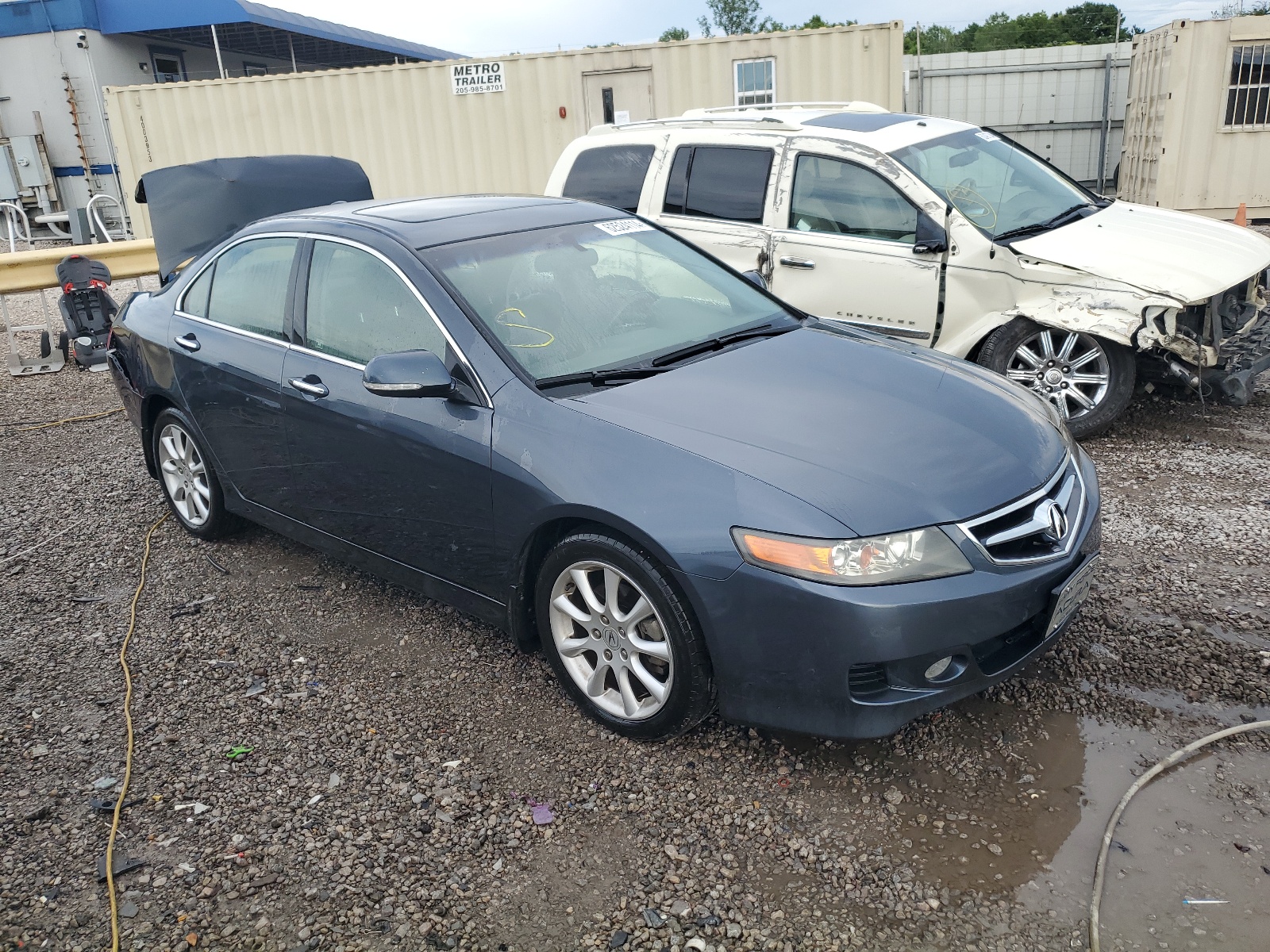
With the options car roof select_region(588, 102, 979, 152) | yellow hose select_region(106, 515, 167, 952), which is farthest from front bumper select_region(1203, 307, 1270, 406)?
yellow hose select_region(106, 515, 167, 952)

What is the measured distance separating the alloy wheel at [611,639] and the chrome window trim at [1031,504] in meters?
0.95

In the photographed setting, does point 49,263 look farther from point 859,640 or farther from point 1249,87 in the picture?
point 1249,87

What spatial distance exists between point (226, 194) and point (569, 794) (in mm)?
6628

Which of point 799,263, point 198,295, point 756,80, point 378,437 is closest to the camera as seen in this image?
point 378,437

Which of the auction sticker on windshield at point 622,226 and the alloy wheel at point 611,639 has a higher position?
the auction sticker on windshield at point 622,226

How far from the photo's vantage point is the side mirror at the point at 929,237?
5.82 meters

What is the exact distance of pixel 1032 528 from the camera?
2.97m

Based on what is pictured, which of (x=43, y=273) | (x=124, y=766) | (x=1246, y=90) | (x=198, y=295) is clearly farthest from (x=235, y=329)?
(x=1246, y=90)

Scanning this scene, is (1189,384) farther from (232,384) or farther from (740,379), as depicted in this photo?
(232,384)

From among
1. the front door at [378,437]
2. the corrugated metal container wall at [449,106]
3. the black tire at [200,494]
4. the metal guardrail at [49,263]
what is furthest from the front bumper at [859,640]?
the corrugated metal container wall at [449,106]

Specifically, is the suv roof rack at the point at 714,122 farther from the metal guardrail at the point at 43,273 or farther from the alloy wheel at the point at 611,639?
the metal guardrail at the point at 43,273

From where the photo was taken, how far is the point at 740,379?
11.4 feet

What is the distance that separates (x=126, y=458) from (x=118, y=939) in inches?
188

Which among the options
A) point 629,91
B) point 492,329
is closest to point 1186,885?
point 492,329
